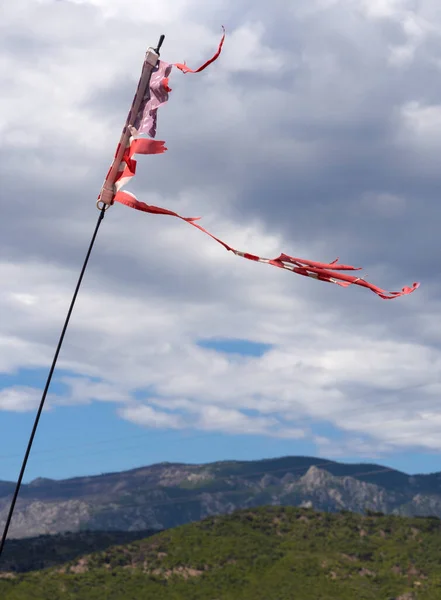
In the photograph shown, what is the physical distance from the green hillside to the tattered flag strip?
453ft

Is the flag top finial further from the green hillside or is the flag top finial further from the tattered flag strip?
the green hillside

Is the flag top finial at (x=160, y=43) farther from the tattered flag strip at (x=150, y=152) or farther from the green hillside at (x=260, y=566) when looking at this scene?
the green hillside at (x=260, y=566)

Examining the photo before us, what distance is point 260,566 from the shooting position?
168750 mm

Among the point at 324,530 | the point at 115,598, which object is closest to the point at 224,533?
the point at 324,530

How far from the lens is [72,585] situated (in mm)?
158250

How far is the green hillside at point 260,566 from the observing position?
509 feet

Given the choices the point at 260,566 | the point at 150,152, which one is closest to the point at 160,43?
the point at 150,152

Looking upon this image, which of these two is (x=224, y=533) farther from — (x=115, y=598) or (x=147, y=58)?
(x=147, y=58)

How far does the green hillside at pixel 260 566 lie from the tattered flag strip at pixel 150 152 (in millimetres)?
138216

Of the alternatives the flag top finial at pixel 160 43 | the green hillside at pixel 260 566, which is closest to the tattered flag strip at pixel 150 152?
the flag top finial at pixel 160 43

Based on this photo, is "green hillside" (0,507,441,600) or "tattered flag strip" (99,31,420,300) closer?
"tattered flag strip" (99,31,420,300)

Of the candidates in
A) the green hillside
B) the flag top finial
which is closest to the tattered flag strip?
the flag top finial

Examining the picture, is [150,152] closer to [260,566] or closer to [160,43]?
[160,43]

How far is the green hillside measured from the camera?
509 ft
